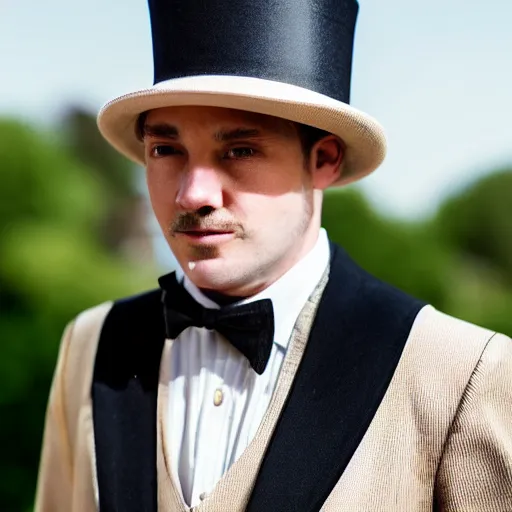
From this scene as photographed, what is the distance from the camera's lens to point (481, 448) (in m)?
1.80

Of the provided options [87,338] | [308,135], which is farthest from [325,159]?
[87,338]

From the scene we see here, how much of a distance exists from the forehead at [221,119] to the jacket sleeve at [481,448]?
29.3 inches

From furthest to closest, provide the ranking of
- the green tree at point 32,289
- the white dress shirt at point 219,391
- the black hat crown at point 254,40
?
1. the green tree at point 32,289
2. the white dress shirt at point 219,391
3. the black hat crown at point 254,40

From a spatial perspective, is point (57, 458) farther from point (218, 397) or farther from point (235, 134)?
point (235, 134)

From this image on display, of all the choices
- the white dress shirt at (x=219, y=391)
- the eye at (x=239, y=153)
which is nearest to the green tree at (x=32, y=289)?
the white dress shirt at (x=219, y=391)

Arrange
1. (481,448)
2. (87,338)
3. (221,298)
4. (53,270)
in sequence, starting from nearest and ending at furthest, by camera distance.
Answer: (481,448) → (221,298) → (87,338) → (53,270)

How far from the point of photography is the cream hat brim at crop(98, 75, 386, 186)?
1.83m

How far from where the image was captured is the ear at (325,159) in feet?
6.76

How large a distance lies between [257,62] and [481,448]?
103 centimetres

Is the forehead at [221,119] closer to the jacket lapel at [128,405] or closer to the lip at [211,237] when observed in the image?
the lip at [211,237]

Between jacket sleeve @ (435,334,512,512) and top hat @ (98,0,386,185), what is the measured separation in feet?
2.13

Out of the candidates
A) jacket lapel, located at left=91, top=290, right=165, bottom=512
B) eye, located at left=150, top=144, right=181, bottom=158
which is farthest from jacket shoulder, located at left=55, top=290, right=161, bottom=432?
eye, located at left=150, top=144, right=181, bottom=158

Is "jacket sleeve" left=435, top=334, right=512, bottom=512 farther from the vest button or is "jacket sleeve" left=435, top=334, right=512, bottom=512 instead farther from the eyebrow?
the eyebrow

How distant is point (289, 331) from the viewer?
208 cm
